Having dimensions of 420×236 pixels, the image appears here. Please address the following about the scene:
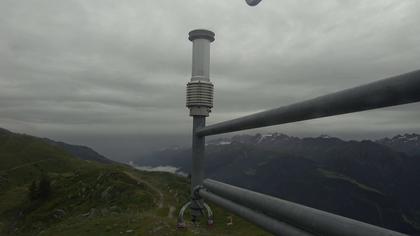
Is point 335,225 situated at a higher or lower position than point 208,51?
lower

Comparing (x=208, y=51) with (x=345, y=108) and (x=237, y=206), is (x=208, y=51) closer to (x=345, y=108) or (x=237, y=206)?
(x=237, y=206)

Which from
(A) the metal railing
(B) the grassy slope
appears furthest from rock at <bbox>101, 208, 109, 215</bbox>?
(A) the metal railing

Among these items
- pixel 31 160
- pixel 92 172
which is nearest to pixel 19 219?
pixel 92 172

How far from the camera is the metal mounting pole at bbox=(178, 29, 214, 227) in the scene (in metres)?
4.64

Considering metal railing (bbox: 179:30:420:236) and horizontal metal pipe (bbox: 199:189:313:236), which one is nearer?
metal railing (bbox: 179:30:420:236)

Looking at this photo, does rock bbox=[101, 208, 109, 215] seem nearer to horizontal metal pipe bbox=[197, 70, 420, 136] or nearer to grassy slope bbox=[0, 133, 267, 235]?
grassy slope bbox=[0, 133, 267, 235]

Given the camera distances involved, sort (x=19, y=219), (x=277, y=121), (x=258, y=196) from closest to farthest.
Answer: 1. (x=277, y=121)
2. (x=258, y=196)
3. (x=19, y=219)

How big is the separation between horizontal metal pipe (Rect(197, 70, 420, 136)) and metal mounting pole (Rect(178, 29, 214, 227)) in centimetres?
206

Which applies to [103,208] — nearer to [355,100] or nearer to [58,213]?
[58,213]

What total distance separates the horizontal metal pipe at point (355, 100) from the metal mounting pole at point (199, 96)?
6.75 feet

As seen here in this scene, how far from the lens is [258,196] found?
2719 mm

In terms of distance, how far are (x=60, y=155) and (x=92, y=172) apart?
89.2 metres

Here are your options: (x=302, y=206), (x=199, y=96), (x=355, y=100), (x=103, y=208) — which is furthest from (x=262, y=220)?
(x=103, y=208)

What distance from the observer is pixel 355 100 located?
5.39ft
